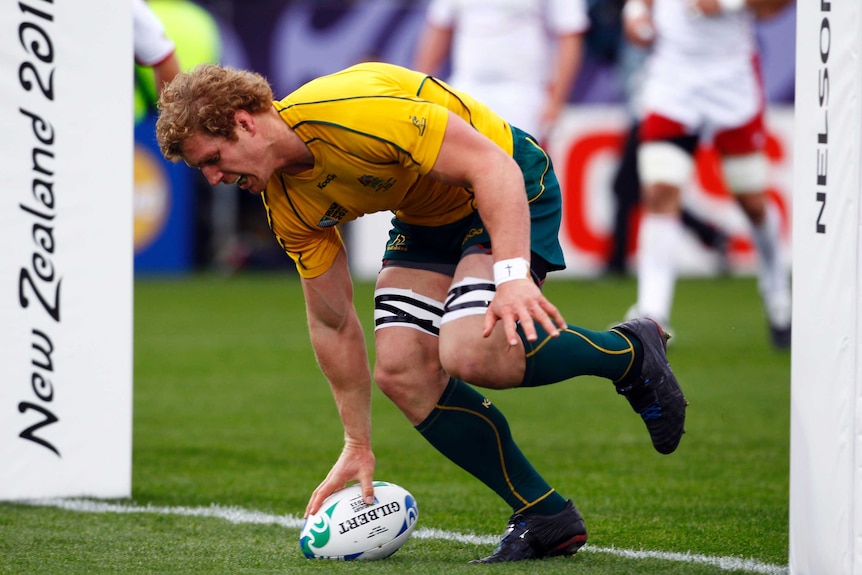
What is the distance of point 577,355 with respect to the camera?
149 inches

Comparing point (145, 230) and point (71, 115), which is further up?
point (71, 115)

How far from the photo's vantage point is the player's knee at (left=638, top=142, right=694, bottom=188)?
8906 millimetres

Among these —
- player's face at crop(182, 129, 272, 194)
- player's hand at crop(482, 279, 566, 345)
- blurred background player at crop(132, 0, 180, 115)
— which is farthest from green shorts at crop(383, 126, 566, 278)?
blurred background player at crop(132, 0, 180, 115)

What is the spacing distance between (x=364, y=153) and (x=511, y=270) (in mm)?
493

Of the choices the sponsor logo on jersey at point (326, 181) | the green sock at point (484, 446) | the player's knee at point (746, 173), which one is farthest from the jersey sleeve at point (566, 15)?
the sponsor logo on jersey at point (326, 181)

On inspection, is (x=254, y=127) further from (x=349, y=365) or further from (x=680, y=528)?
(x=680, y=528)

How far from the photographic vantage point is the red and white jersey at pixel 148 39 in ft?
18.6

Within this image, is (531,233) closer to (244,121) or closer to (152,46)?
(244,121)

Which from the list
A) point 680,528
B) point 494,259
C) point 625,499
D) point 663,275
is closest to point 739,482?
point 625,499

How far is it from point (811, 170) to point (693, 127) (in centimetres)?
583

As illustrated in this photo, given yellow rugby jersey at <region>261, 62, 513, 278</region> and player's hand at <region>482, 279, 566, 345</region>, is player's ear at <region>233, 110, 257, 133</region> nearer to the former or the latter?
yellow rugby jersey at <region>261, 62, 513, 278</region>

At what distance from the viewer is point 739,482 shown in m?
5.25

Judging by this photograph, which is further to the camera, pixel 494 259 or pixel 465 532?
pixel 465 532

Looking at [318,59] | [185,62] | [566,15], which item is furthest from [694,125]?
[318,59]
